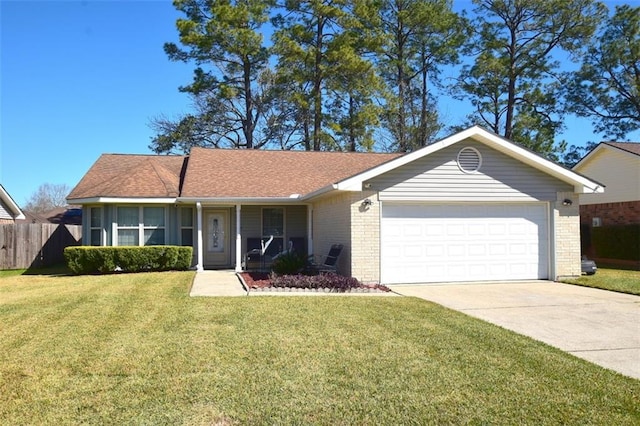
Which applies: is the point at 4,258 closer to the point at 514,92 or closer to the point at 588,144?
the point at 514,92

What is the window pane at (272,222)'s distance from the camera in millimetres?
17797

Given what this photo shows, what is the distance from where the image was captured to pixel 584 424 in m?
4.01

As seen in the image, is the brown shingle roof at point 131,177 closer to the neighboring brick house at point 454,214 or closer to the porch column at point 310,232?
the neighboring brick house at point 454,214

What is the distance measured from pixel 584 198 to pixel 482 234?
1178 centimetres

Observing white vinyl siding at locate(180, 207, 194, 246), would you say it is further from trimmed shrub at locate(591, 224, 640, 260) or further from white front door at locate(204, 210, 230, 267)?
trimmed shrub at locate(591, 224, 640, 260)

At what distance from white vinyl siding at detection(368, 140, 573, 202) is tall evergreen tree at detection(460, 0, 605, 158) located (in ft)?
56.9

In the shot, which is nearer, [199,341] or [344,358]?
[344,358]

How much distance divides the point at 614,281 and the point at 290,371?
10.7 meters

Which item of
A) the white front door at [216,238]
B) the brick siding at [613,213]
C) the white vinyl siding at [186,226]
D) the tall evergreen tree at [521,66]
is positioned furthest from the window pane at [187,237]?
the tall evergreen tree at [521,66]

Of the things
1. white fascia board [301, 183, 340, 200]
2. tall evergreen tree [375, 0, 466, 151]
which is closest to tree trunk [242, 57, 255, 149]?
tall evergreen tree [375, 0, 466, 151]

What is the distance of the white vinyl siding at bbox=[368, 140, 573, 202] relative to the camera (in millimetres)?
12461

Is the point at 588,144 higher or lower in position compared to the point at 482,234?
higher

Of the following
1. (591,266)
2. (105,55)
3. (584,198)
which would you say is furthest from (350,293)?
(584,198)

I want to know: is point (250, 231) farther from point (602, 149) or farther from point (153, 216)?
point (602, 149)
